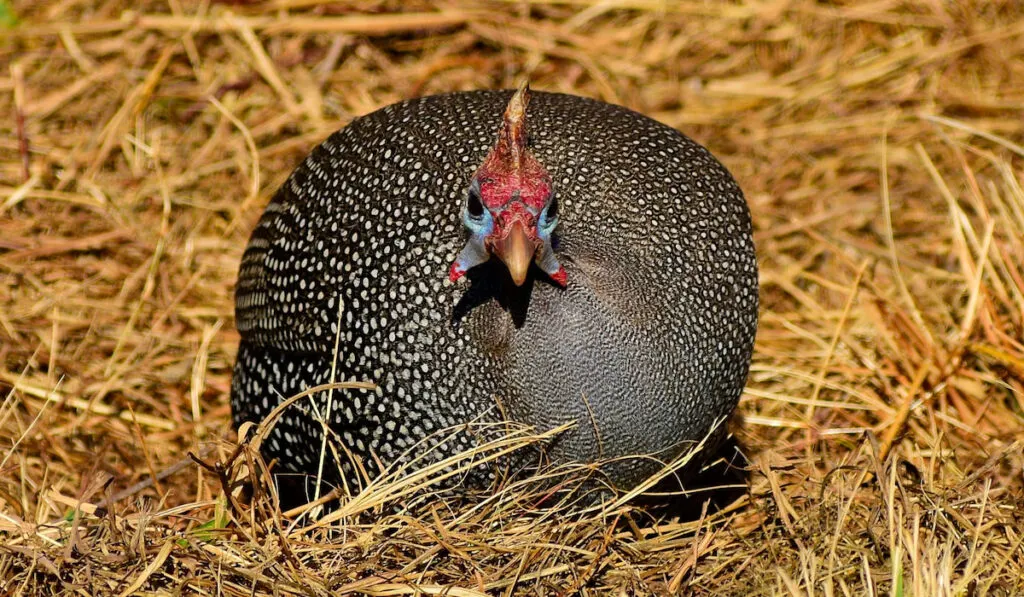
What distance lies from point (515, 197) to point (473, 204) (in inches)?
5.7

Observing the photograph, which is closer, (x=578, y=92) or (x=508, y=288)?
(x=508, y=288)

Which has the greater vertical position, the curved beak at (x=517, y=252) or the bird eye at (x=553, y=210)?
the bird eye at (x=553, y=210)

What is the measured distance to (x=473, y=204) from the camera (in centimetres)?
251

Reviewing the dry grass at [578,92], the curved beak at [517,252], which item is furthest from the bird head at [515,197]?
the dry grass at [578,92]

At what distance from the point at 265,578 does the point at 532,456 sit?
649 mm

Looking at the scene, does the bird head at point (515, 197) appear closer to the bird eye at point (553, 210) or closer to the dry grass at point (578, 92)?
the bird eye at point (553, 210)

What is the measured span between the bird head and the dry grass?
2.16 ft

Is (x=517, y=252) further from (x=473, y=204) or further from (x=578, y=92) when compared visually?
(x=578, y=92)

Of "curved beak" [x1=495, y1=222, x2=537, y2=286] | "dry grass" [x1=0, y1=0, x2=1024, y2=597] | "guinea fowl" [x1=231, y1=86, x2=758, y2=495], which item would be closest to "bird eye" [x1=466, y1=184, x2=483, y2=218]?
"guinea fowl" [x1=231, y1=86, x2=758, y2=495]

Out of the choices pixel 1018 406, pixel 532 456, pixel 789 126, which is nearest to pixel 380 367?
pixel 532 456

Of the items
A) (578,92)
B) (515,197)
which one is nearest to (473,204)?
(515,197)

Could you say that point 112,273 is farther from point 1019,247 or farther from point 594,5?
point 1019,247

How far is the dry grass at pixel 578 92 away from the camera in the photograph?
2.70 metres

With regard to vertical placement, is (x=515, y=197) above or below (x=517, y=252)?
above
